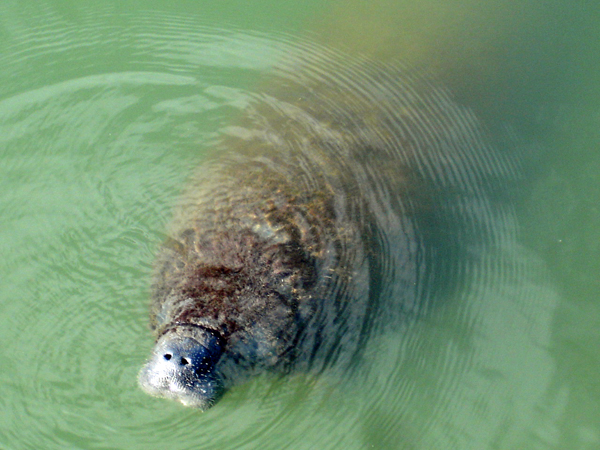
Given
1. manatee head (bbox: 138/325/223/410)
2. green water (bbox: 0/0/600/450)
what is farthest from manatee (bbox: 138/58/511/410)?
green water (bbox: 0/0/600/450)

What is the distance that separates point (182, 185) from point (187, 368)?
2.07 m

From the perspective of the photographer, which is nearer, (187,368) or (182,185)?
(187,368)

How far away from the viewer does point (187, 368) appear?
142 inches

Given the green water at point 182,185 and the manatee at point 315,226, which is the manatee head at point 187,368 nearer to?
the manatee at point 315,226

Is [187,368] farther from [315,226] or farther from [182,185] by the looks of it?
[182,185]

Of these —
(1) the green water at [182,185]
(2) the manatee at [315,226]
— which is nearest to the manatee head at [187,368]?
(2) the manatee at [315,226]

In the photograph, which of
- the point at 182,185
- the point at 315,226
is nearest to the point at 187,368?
the point at 315,226

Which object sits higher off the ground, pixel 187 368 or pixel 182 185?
pixel 182 185

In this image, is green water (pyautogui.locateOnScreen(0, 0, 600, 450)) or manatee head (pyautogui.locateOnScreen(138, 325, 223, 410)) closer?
manatee head (pyautogui.locateOnScreen(138, 325, 223, 410))

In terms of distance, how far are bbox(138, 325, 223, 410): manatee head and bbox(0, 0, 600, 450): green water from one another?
23.8 inches

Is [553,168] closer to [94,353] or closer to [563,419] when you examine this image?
[563,419]

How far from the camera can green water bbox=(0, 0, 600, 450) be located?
4.39m

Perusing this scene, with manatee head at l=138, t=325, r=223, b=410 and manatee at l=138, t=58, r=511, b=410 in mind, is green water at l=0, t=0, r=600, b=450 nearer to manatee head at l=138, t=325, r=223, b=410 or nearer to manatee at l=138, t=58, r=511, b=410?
manatee at l=138, t=58, r=511, b=410

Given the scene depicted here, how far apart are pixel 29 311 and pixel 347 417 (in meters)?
2.64
